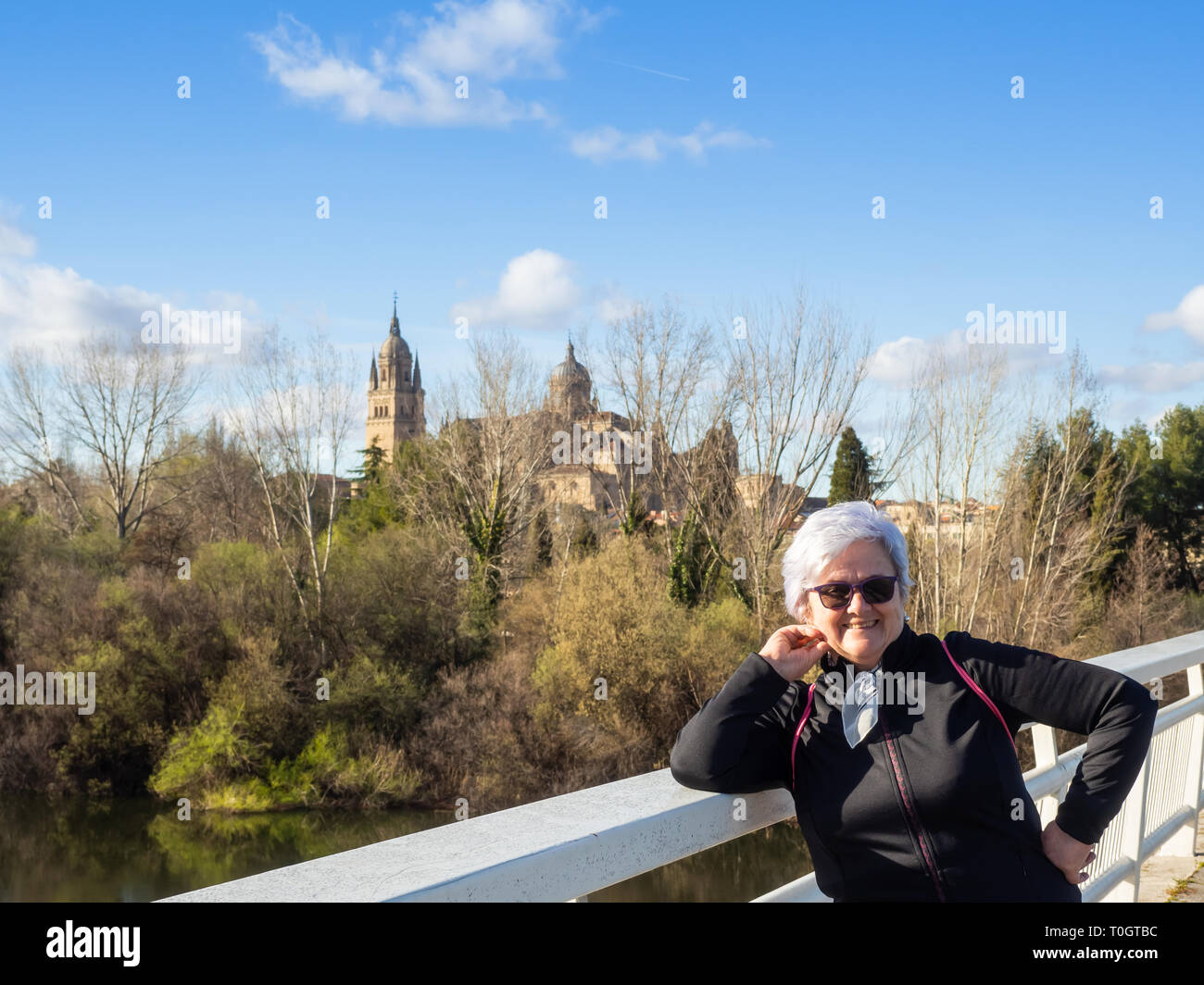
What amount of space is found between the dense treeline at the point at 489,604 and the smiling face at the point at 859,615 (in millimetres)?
24521

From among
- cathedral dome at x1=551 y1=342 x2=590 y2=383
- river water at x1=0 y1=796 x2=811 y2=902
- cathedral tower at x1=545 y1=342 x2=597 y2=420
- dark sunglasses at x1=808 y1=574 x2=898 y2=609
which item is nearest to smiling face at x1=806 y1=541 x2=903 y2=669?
dark sunglasses at x1=808 y1=574 x2=898 y2=609

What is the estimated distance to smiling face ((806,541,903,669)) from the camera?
2.09 m

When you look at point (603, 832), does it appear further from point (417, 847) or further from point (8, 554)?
point (8, 554)

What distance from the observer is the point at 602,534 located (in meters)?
33.7

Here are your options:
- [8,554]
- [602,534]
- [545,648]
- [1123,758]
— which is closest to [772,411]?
[602,534]

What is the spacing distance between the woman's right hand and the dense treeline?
24550 millimetres

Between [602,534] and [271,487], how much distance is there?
11.6 m

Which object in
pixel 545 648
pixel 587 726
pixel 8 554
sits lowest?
pixel 587 726

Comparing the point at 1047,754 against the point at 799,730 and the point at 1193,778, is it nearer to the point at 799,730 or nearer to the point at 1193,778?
the point at 799,730

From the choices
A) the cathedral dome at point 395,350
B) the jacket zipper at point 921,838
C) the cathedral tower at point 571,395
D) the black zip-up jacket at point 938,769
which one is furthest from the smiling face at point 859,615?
the cathedral dome at point 395,350

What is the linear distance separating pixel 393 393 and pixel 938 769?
124m

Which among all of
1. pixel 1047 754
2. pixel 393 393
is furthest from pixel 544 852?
pixel 393 393

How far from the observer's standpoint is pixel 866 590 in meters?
2.10

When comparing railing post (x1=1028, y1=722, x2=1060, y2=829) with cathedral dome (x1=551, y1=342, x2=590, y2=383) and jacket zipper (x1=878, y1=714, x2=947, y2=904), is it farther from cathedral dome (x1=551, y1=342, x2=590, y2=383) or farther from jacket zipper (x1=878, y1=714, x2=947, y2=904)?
cathedral dome (x1=551, y1=342, x2=590, y2=383)
